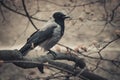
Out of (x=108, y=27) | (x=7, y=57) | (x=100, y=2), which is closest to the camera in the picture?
(x=7, y=57)

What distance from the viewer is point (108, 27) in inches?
317

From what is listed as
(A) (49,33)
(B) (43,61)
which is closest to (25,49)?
(B) (43,61)

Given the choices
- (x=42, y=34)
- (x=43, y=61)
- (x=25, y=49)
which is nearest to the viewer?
(x=43, y=61)

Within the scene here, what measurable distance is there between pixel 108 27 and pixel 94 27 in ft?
1.13

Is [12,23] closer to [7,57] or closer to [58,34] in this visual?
[58,34]

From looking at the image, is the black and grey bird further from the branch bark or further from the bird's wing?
the branch bark

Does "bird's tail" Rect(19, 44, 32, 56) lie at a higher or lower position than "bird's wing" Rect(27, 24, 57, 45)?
lower

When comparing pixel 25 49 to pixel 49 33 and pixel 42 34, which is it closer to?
pixel 42 34

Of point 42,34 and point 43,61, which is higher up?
point 42,34

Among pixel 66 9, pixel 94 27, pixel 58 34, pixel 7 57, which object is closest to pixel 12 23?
pixel 66 9

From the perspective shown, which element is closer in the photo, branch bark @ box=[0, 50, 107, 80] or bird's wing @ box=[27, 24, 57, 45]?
branch bark @ box=[0, 50, 107, 80]

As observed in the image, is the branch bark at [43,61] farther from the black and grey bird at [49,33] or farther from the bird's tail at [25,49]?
the black and grey bird at [49,33]

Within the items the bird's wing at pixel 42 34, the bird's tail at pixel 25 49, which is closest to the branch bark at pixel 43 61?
the bird's tail at pixel 25 49

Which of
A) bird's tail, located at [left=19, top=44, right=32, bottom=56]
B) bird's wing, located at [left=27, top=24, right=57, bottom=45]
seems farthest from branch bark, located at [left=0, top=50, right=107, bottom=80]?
bird's wing, located at [left=27, top=24, right=57, bottom=45]
